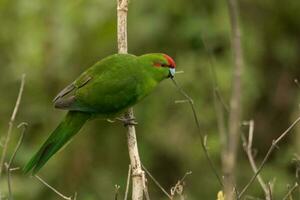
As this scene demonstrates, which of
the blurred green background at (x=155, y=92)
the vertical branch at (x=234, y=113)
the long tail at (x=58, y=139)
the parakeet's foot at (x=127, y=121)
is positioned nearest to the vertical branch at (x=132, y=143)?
the parakeet's foot at (x=127, y=121)

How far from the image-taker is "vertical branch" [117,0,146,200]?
9.07ft

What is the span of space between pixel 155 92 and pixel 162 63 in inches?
66.0

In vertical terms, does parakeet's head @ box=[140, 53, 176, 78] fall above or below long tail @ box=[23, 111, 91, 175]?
above

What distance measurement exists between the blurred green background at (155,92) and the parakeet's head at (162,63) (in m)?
A: 1.47

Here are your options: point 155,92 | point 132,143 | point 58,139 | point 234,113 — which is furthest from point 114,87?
point 234,113

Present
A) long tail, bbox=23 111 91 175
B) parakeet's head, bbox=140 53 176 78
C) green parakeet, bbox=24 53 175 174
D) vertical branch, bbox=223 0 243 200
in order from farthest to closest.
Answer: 1. parakeet's head, bbox=140 53 176 78
2. green parakeet, bbox=24 53 175 174
3. long tail, bbox=23 111 91 175
4. vertical branch, bbox=223 0 243 200

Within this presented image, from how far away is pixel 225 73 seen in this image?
16.5 feet

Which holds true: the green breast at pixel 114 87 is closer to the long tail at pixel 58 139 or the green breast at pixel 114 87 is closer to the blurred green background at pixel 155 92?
the long tail at pixel 58 139

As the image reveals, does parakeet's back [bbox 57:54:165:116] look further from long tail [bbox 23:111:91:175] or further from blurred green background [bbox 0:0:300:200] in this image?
blurred green background [bbox 0:0:300:200]

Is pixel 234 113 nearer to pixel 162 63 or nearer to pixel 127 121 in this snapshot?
pixel 127 121

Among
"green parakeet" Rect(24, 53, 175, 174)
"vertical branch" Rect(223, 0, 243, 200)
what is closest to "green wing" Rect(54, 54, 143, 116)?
"green parakeet" Rect(24, 53, 175, 174)

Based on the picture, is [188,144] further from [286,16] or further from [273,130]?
[286,16]

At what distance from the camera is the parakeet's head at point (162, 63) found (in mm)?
3484

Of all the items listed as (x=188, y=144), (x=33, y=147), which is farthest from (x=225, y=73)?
(x=33, y=147)
